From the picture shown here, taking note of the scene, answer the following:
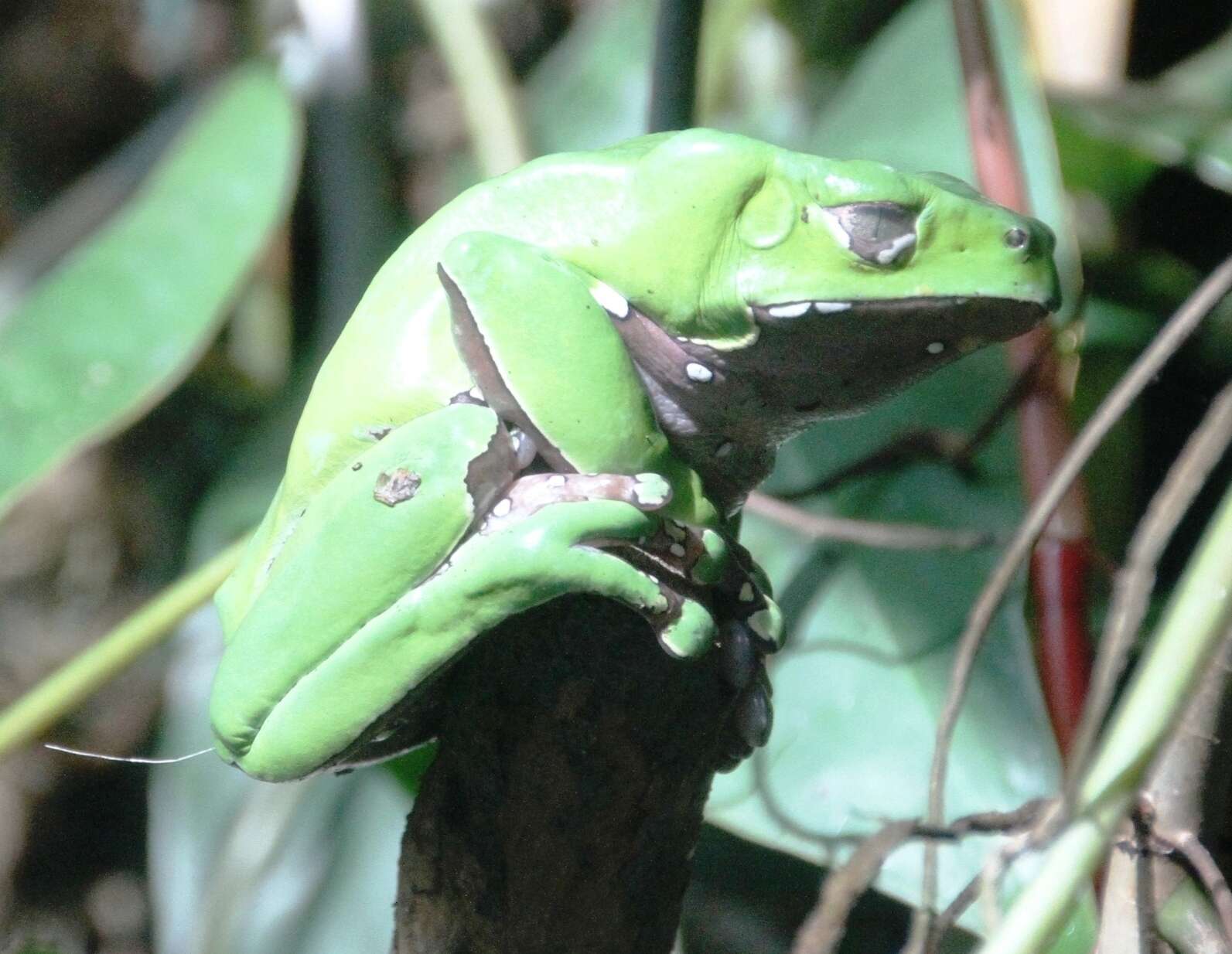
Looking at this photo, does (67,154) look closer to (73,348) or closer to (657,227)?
(73,348)

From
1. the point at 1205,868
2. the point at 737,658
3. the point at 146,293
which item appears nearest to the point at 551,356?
the point at 737,658

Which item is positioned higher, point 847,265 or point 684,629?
point 847,265

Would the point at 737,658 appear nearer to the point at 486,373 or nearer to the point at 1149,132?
the point at 486,373

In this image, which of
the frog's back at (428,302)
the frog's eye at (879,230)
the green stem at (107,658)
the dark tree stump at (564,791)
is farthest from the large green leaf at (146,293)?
the frog's eye at (879,230)

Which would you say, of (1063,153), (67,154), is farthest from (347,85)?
(1063,153)

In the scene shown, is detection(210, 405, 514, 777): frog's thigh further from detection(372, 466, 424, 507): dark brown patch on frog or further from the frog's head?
the frog's head

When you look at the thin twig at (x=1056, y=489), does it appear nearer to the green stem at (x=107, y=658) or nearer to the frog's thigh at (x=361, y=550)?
the frog's thigh at (x=361, y=550)

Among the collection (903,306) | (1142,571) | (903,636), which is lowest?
(903,636)
